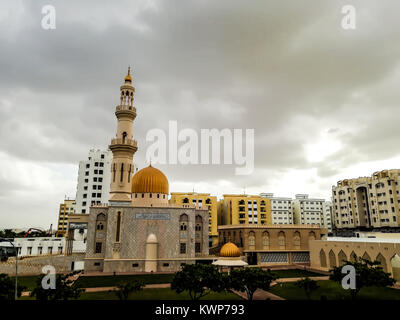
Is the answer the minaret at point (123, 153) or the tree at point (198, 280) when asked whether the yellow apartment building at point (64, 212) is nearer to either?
the minaret at point (123, 153)

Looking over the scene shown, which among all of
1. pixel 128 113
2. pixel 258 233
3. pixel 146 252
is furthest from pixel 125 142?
pixel 258 233

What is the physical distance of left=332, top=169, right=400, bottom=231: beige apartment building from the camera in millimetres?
64125

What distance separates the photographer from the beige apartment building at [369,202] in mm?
64125

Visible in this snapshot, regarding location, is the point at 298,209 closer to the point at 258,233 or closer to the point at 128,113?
the point at 258,233

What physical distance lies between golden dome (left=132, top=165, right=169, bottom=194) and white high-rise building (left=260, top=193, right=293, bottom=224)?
59434 mm

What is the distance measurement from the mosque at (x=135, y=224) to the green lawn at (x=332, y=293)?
56.5ft

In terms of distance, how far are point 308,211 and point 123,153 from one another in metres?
76.2

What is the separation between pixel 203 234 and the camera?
170ft

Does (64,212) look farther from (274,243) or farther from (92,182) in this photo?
(274,243)

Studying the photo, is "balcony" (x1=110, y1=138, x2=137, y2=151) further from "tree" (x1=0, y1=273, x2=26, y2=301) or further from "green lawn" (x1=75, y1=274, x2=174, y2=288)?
"tree" (x1=0, y1=273, x2=26, y2=301)

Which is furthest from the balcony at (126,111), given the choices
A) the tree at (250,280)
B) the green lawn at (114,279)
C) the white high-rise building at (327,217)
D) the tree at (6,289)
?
the white high-rise building at (327,217)

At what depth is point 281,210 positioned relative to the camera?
101250 mm

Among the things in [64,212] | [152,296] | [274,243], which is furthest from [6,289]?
[64,212]
